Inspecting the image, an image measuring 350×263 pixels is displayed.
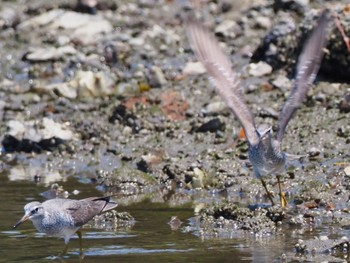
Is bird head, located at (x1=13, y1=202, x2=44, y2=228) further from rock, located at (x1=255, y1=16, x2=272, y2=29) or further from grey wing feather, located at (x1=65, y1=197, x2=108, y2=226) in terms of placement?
rock, located at (x1=255, y1=16, x2=272, y2=29)

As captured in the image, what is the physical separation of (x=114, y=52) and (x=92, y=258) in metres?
9.05

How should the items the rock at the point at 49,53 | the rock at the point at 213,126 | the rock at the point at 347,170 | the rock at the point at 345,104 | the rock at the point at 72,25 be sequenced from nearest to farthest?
the rock at the point at 347,170 < the rock at the point at 345,104 < the rock at the point at 213,126 < the rock at the point at 49,53 < the rock at the point at 72,25

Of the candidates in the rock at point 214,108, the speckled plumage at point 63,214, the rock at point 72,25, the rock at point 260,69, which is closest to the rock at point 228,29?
the rock at point 260,69

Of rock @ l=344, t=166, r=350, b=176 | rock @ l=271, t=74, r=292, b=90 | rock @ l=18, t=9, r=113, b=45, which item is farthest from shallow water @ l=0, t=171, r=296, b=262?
rock @ l=18, t=9, r=113, b=45

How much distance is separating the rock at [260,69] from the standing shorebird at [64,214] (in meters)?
6.01

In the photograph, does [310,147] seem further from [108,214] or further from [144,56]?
[144,56]

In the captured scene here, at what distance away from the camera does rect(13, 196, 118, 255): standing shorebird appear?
10039 millimetres

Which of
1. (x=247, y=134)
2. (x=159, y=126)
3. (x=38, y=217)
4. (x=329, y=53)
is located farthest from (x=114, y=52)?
(x=38, y=217)

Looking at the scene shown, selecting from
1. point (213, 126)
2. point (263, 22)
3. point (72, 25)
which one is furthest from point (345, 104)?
point (72, 25)

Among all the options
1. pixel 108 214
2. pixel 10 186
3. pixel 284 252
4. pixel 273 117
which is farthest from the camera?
pixel 273 117

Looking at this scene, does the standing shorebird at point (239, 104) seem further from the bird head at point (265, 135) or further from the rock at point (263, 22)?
the rock at point (263, 22)

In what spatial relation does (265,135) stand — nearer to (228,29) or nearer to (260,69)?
(260,69)

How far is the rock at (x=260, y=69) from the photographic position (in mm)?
15820

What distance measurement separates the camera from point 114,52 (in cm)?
1814
